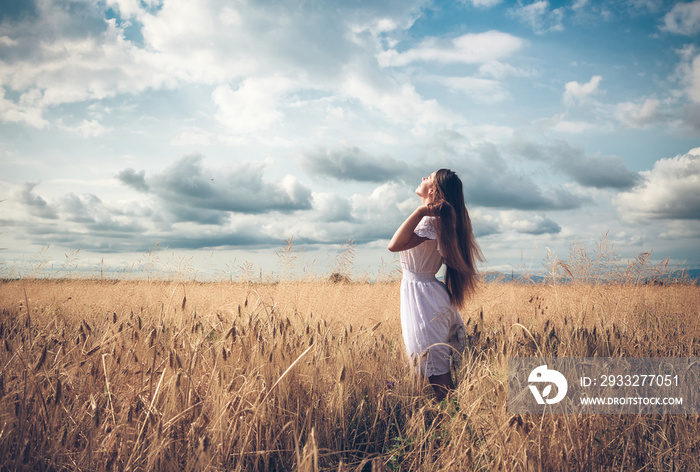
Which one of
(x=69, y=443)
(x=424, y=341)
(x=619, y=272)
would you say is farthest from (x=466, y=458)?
(x=619, y=272)

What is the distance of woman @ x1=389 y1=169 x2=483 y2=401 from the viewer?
301 centimetres

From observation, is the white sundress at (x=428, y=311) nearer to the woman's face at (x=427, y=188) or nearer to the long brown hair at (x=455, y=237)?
the long brown hair at (x=455, y=237)

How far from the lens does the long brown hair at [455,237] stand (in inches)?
119

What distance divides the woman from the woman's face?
1cm

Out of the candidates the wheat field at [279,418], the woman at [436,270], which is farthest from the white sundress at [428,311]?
the wheat field at [279,418]

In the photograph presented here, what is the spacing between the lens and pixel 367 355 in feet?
10.0

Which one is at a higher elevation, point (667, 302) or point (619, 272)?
point (619, 272)

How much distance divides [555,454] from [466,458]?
473 mm

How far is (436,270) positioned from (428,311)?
0.37 meters

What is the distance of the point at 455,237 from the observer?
3.03m

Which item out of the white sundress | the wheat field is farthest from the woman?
the wheat field

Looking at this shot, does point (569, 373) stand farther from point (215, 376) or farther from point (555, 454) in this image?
point (215, 376)

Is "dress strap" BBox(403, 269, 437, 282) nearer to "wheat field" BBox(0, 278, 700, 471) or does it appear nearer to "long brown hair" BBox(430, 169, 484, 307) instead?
"long brown hair" BBox(430, 169, 484, 307)

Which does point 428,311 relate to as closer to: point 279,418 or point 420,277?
point 420,277
